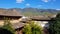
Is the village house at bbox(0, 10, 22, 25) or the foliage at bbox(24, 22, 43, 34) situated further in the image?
the village house at bbox(0, 10, 22, 25)

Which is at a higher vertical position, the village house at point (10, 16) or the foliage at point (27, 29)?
the village house at point (10, 16)

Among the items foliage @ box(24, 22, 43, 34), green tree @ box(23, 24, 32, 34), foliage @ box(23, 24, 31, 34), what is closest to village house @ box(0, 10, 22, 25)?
green tree @ box(23, 24, 32, 34)

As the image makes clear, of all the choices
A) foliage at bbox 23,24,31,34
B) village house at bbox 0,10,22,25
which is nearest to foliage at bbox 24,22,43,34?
foliage at bbox 23,24,31,34

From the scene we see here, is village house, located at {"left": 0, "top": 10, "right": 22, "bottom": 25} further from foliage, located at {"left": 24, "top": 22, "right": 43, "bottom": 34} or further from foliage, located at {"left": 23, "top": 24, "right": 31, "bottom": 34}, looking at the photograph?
foliage, located at {"left": 24, "top": 22, "right": 43, "bottom": 34}

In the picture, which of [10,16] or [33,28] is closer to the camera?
[33,28]

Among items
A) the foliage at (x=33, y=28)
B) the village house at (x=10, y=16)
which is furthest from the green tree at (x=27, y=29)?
the village house at (x=10, y=16)

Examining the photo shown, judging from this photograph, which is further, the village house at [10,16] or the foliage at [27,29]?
the village house at [10,16]

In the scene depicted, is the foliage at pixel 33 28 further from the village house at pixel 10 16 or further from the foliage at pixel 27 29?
the village house at pixel 10 16

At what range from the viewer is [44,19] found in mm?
31984

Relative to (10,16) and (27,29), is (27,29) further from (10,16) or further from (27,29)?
(10,16)

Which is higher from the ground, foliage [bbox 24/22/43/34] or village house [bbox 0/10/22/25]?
village house [bbox 0/10/22/25]

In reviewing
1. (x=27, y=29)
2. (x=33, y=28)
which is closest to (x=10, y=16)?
(x=27, y=29)

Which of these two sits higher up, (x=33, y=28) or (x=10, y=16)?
(x=10, y=16)

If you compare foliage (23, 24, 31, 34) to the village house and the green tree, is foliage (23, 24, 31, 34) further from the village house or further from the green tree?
the village house
